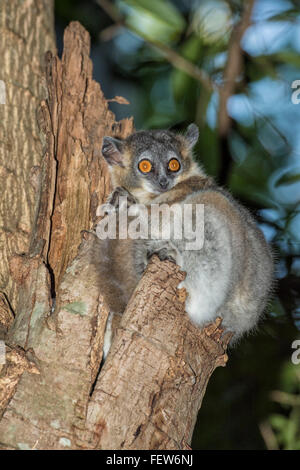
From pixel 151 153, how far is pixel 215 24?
1787mm

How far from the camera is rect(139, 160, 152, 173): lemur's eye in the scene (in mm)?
3885

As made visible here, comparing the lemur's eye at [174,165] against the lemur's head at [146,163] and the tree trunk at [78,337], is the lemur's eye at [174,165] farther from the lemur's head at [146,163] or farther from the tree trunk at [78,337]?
the tree trunk at [78,337]

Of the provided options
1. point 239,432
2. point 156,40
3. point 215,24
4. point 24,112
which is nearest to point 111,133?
point 24,112

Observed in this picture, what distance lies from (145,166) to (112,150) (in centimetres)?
28

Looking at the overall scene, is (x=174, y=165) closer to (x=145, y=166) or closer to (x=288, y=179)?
(x=145, y=166)

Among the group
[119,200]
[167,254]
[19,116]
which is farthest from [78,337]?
[19,116]

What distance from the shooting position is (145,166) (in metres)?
3.90

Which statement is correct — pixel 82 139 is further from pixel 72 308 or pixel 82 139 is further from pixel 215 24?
pixel 215 24

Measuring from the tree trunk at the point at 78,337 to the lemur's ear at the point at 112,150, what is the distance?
75mm

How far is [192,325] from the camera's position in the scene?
2857 millimetres

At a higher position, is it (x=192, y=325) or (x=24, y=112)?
(x=24, y=112)

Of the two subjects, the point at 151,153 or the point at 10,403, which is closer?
Result: the point at 10,403

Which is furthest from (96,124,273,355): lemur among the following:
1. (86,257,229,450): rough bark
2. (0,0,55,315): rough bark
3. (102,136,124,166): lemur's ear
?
(0,0,55,315): rough bark
